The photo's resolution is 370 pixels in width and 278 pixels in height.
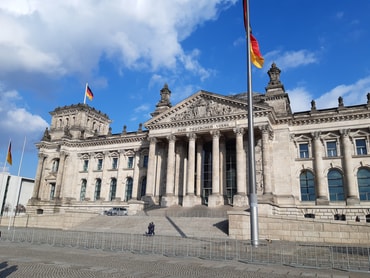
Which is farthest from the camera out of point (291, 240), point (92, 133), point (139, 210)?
point (92, 133)

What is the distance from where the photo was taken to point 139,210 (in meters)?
41.3

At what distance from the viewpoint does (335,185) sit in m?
38.8

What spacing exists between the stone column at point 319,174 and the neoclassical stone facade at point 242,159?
0.40 ft

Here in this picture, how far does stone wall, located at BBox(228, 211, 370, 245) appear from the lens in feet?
76.3

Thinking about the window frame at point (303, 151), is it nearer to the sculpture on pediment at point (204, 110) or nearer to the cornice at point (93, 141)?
the sculpture on pediment at point (204, 110)

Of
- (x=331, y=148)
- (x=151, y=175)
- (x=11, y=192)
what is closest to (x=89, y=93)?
(x=151, y=175)

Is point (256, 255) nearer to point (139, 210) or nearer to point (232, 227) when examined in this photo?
point (232, 227)

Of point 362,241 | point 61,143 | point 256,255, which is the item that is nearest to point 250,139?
point 256,255

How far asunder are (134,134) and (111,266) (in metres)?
43.6

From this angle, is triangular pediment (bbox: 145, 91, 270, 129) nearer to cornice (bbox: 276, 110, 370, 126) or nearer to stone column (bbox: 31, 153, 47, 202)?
cornice (bbox: 276, 110, 370, 126)

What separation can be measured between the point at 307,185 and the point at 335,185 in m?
3.41

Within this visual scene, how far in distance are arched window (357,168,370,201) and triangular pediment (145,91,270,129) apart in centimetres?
1449

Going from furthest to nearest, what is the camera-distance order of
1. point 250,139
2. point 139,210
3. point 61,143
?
point 61,143
point 139,210
point 250,139

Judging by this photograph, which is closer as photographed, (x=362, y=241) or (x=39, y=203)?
(x=362, y=241)
